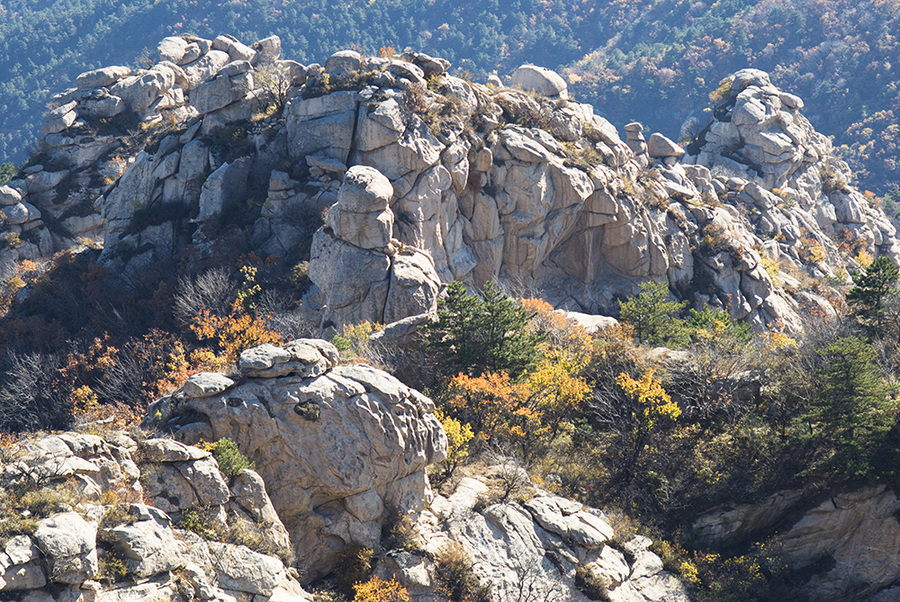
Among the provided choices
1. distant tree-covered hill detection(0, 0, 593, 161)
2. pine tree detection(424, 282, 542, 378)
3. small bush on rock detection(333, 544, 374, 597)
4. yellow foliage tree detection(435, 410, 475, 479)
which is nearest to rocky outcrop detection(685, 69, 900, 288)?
pine tree detection(424, 282, 542, 378)

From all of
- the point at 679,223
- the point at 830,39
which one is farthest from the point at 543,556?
the point at 830,39

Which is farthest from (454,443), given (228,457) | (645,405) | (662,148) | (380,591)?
(662,148)

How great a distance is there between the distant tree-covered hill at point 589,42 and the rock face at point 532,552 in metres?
117

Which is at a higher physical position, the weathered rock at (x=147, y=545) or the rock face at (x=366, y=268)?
the weathered rock at (x=147, y=545)

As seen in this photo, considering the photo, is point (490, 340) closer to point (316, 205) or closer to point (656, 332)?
point (656, 332)

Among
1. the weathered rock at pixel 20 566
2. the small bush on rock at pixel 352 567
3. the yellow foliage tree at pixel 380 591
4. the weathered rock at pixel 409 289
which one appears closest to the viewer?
the weathered rock at pixel 20 566

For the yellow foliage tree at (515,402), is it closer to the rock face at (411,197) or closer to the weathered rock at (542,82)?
the rock face at (411,197)

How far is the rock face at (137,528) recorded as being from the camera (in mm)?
14547

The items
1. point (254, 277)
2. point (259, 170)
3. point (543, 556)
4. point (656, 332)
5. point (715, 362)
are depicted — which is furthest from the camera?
point (259, 170)

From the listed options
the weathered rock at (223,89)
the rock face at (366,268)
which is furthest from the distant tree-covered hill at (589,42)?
the rock face at (366,268)

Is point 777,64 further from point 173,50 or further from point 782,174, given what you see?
point 173,50

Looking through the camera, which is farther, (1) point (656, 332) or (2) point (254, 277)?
(2) point (254, 277)

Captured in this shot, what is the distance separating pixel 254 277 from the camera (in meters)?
44.5

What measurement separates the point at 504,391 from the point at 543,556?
6670mm
